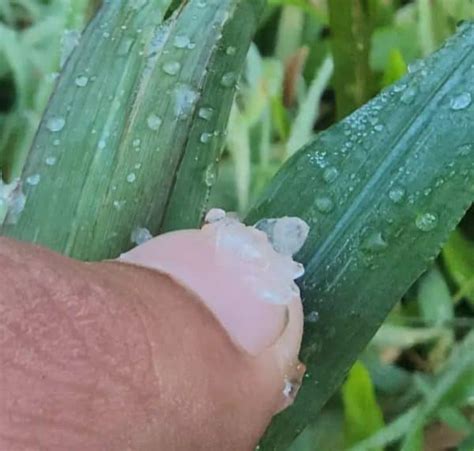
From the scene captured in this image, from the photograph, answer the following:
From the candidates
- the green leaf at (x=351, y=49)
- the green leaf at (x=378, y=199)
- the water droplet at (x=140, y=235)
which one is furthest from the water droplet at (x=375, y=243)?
the green leaf at (x=351, y=49)

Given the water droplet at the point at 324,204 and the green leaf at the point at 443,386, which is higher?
the water droplet at the point at 324,204

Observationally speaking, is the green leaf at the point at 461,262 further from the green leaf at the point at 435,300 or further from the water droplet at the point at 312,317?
the water droplet at the point at 312,317

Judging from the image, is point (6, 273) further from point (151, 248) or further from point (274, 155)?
point (274, 155)

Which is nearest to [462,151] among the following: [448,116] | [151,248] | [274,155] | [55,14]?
[448,116]

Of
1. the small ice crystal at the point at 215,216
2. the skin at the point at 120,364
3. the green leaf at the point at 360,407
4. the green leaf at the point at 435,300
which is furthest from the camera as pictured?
the green leaf at the point at 435,300

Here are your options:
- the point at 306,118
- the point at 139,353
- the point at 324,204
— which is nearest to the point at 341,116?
the point at 306,118

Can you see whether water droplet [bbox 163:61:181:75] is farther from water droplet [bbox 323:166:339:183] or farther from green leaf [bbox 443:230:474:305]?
green leaf [bbox 443:230:474:305]

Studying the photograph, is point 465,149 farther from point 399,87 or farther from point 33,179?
point 33,179
